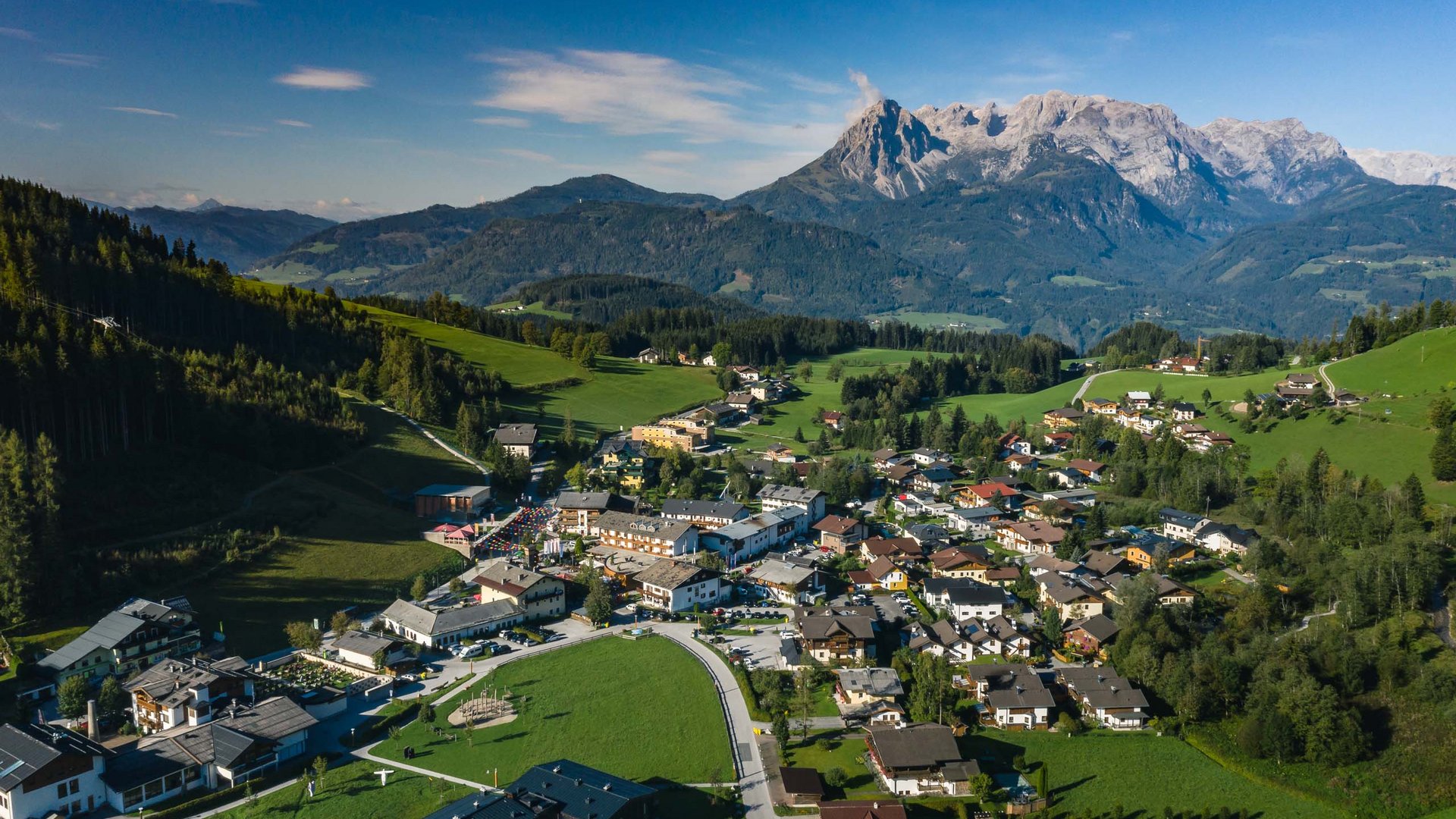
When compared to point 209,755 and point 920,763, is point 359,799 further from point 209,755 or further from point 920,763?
point 920,763

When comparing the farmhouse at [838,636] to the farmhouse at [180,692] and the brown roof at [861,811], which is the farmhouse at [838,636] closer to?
the brown roof at [861,811]

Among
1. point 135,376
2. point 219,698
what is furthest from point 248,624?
point 135,376

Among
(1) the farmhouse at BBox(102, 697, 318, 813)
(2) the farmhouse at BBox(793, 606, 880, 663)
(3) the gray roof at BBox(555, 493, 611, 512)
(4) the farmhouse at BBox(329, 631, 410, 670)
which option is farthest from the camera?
(3) the gray roof at BBox(555, 493, 611, 512)

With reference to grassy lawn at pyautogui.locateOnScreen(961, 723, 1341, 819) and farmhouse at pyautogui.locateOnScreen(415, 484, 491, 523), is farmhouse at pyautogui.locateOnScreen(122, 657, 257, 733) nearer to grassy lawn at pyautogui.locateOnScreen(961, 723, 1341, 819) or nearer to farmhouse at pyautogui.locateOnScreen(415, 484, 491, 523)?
farmhouse at pyautogui.locateOnScreen(415, 484, 491, 523)

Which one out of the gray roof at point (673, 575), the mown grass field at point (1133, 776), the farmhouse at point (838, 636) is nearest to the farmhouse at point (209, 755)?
the gray roof at point (673, 575)

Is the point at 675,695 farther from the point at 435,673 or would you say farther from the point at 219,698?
the point at 219,698

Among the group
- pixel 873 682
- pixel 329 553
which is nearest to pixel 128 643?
pixel 329 553

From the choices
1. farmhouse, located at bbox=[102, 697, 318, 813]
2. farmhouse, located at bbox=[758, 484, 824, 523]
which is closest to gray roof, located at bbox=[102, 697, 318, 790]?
farmhouse, located at bbox=[102, 697, 318, 813]
